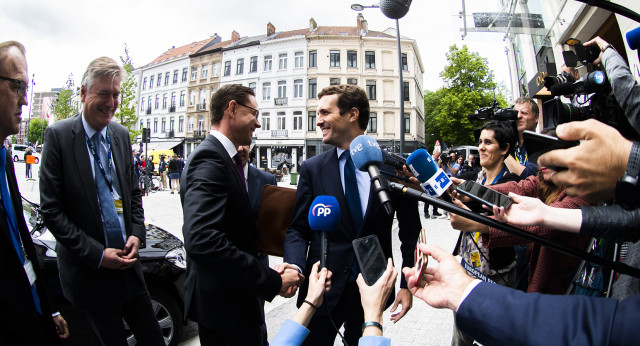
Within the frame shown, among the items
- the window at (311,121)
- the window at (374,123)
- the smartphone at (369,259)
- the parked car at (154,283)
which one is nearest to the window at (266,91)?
the window at (311,121)

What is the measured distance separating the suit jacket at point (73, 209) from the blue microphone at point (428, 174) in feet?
6.20

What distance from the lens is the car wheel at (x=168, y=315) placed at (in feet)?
9.96

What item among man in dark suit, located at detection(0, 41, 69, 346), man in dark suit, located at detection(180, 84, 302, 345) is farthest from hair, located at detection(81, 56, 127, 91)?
man in dark suit, located at detection(180, 84, 302, 345)

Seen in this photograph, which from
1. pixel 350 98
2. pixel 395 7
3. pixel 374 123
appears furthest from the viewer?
pixel 374 123

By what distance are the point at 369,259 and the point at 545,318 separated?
63cm

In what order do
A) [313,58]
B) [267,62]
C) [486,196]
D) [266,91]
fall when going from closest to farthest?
[486,196] → [313,58] → [267,62] → [266,91]

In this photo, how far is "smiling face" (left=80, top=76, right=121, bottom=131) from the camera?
2074mm

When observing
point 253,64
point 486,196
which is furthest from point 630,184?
point 253,64

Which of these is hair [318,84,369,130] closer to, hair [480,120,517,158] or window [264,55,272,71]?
hair [480,120,517,158]

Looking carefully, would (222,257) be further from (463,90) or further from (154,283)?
(463,90)

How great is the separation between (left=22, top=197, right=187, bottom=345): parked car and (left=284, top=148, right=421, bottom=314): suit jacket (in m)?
1.77

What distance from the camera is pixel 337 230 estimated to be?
74.3 inches

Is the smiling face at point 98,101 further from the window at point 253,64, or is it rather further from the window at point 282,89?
the window at point 253,64

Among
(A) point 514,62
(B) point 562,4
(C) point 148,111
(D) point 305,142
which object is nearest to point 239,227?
(B) point 562,4
